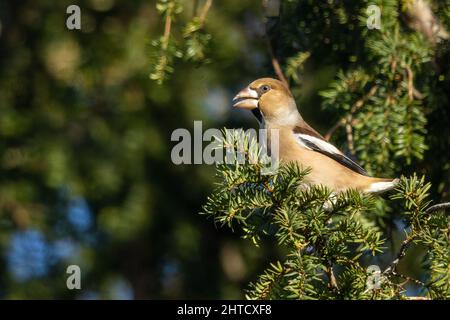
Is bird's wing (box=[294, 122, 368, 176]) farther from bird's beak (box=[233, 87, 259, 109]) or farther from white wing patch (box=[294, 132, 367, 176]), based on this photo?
bird's beak (box=[233, 87, 259, 109])

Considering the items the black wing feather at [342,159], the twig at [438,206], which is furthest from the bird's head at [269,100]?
the twig at [438,206]

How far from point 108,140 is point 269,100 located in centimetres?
200

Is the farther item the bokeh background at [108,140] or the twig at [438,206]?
the bokeh background at [108,140]

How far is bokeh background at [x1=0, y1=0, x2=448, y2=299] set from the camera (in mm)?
6648

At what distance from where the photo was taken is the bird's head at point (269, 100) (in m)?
5.33

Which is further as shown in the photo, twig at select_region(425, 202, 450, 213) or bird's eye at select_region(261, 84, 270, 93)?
bird's eye at select_region(261, 84, 270, 93)

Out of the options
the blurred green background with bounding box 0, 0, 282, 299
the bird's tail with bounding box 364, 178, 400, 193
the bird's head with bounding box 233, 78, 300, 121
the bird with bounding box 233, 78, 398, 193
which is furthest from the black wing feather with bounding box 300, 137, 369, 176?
the blurred green background with bounding box 0, 0, 282, 299

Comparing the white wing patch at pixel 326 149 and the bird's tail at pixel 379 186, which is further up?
the white wing patch at pixel 326 149

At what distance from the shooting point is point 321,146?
5098mm

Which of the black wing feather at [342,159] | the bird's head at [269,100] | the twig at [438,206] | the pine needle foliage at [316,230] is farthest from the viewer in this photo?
the bird's head at [269,100]

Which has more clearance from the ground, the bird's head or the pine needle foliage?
the bird's head

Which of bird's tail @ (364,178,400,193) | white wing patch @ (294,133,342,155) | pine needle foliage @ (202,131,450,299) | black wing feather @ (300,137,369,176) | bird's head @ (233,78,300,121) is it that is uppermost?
bird's head @ (233,78,300,121)

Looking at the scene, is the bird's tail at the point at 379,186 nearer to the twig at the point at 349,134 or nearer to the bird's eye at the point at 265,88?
the twig at the point at 349,134

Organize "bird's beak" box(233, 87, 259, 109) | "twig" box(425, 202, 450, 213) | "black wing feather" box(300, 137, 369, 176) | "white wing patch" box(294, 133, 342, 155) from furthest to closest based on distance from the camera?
"bird's beak" box(233, 87, 259, 109)
"white wing patch" box(294, 133, 342, 155)
"black wing feather" box(300, 137, 369, 176)
"twig" box(425, 202, 450, 213)
